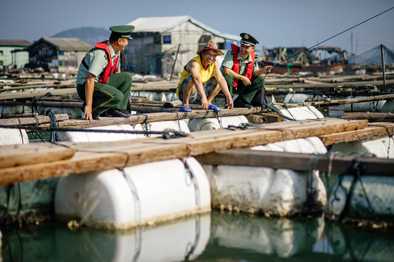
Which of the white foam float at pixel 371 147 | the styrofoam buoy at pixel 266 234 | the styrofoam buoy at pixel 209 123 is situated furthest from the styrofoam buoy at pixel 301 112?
the styrofoam buoy at pixel 266 234

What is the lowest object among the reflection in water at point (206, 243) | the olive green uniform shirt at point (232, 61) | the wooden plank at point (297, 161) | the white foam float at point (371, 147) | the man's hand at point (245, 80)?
the reflection in water at point (206, 243)

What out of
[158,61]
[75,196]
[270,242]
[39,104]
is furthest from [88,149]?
[158,61]

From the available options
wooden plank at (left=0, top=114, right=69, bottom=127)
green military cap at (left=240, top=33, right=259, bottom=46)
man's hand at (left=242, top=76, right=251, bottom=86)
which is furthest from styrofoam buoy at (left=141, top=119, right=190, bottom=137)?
green military cap at (left=240, top=33, right=259, bottom=46)

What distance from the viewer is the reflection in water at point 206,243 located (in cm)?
439

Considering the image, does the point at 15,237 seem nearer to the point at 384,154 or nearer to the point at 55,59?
the point at 384,154

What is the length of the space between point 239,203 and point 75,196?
172 centimetres

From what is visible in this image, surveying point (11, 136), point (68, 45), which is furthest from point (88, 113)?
point (68, 45)

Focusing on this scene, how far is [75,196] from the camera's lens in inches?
190

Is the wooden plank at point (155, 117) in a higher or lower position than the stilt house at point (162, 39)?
lower

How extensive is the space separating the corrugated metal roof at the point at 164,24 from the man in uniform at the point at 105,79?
35.8 m

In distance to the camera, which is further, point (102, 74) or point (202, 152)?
point (102, 74)

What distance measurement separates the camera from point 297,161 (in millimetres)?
5250

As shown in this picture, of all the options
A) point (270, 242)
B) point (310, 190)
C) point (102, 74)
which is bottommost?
point (270, 242)

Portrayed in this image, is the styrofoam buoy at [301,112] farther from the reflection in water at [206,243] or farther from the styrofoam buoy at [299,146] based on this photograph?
the reflection in water at [206,243]
